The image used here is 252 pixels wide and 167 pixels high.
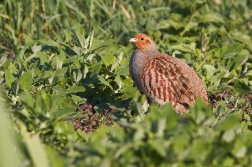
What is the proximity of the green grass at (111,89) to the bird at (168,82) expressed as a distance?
0.47ft

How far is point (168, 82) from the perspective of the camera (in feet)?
19.3

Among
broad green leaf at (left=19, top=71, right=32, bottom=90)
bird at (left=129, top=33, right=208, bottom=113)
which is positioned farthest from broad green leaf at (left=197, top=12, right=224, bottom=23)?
broad green leaf at (left=19, top=71, right=32, bottom=90)

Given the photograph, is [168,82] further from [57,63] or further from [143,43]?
[57,63]

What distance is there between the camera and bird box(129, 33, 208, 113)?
5.84m

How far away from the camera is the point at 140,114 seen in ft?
14.3

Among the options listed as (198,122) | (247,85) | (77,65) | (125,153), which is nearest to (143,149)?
(125,153)

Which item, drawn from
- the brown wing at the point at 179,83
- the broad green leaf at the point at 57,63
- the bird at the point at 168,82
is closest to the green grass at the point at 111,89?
the broad green leaf at the point at 57,63

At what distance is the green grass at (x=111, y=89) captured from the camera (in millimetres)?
3352

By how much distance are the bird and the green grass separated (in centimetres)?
14

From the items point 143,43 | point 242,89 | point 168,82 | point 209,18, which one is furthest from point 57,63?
point 209,18

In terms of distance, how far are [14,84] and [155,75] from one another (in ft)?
4.54

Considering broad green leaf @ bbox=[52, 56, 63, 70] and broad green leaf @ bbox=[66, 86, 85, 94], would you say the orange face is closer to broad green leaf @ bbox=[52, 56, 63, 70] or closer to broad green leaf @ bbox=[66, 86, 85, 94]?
broad green leaf @ bbox=[52, 56, 63, 70]

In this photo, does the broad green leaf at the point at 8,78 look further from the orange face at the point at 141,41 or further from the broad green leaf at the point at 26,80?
the orange face at the point at 141,41

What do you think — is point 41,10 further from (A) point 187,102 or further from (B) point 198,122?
(B) point 198,122
